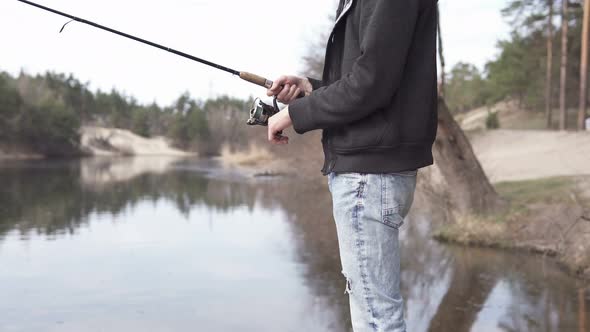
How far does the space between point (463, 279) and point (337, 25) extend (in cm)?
502

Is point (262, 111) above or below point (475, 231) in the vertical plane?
above

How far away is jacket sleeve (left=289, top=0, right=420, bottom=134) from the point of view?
203cm

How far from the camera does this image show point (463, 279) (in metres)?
6.73

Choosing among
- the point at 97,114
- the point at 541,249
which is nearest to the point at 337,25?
the point at 541,249

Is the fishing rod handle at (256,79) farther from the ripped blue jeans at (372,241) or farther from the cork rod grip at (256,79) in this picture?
the ripped blue jeans at (372,241)

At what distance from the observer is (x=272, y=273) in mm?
7047

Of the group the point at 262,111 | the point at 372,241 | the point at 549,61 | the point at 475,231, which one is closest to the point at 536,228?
the point at 475,231

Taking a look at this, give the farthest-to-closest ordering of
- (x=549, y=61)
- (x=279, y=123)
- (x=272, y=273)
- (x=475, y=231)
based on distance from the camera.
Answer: (x=549, y=61)
(x=475, y=231)
(x=272, y=273)
(x=279, y=123)

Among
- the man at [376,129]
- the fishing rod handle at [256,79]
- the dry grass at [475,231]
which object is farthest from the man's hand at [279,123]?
the dry grass at [475,231]

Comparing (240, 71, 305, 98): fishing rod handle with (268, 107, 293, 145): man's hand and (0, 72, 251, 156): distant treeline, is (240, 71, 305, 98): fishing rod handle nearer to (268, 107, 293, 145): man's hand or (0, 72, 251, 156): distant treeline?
(268, 107, 293, 145): man's hand

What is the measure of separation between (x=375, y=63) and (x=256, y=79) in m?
0.89

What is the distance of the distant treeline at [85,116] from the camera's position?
1731 inches

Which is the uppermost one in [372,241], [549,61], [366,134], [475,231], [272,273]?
[549,61]

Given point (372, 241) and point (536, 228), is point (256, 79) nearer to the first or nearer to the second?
point (372, 241)
